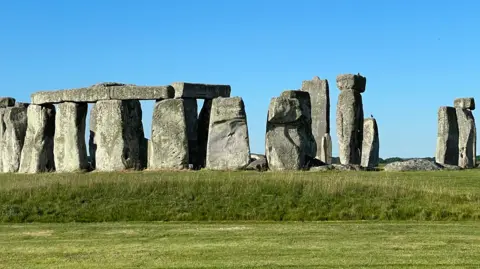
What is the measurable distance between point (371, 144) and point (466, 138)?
348 centimetres

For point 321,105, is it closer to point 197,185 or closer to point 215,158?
point 215,158

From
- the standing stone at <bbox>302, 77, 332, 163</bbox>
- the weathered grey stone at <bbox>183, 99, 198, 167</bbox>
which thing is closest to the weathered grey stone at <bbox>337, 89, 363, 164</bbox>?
the standing stone at <bbox>302, 77, 332, 163</bbox>

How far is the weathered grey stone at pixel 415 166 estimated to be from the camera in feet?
88.7

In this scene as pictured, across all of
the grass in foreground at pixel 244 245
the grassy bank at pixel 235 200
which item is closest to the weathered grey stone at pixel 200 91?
the grassy bank at pixel 235 200

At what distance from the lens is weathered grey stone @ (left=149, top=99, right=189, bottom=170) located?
1093 inches

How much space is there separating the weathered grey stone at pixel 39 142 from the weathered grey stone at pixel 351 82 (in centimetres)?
981

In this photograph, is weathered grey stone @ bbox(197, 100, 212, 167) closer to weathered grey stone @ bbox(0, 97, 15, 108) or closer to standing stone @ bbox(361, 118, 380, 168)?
standing stone @ bbox(361, 118, 380, 168)

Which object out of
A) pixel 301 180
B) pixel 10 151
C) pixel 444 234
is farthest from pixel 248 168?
pixel 444 234

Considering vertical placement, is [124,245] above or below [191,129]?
below

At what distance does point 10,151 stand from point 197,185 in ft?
45.9

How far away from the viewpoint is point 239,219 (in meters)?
17.4

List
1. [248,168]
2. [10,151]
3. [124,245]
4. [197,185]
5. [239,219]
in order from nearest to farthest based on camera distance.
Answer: [124,245] < [239,219] < [197,185] < [248,168] < [10,151]

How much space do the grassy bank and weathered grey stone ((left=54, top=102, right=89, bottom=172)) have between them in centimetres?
857

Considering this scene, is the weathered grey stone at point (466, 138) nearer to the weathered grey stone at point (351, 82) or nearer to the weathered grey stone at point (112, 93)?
the weathered grey stone at point (351, 82)
